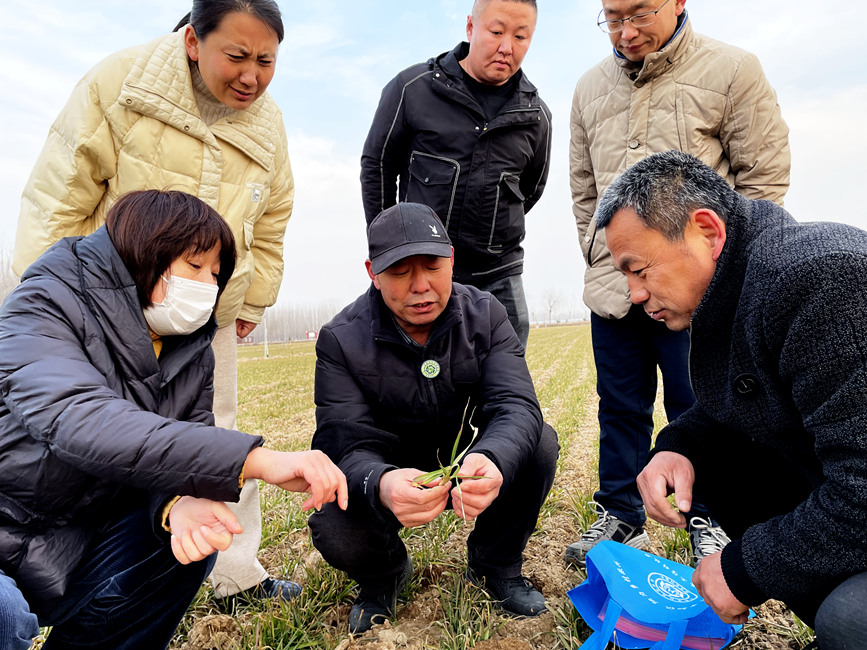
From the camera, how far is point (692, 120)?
127 inches

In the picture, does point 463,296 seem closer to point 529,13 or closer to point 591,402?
point 529,13

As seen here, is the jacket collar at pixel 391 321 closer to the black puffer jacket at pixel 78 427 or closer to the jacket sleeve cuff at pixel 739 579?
the black puffer jacket at pixel 78 427

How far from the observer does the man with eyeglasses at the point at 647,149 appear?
10.5 feet

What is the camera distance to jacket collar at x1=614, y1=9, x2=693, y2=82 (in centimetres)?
321

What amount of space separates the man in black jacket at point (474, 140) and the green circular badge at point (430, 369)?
114cm

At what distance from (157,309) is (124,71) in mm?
1293

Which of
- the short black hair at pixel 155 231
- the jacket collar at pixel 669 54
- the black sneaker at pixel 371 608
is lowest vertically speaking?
the black sneaker at pixel 371 608

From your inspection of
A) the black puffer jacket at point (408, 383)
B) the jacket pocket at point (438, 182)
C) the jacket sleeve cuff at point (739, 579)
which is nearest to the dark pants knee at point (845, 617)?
the jacket sleeve cuff at point (739, 579)

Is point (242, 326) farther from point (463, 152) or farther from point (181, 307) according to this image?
point (463, 152)

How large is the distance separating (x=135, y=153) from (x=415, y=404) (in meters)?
1.66

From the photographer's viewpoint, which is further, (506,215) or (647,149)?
(506,215)

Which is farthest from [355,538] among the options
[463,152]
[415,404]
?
[463,152]

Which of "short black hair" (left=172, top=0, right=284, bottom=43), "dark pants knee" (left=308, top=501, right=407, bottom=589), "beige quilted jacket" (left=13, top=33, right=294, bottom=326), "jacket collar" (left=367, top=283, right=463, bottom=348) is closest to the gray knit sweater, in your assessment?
"jacket collar" (left=367, top=283, right=463, bottom=348)

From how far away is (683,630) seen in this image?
219 centimetres
